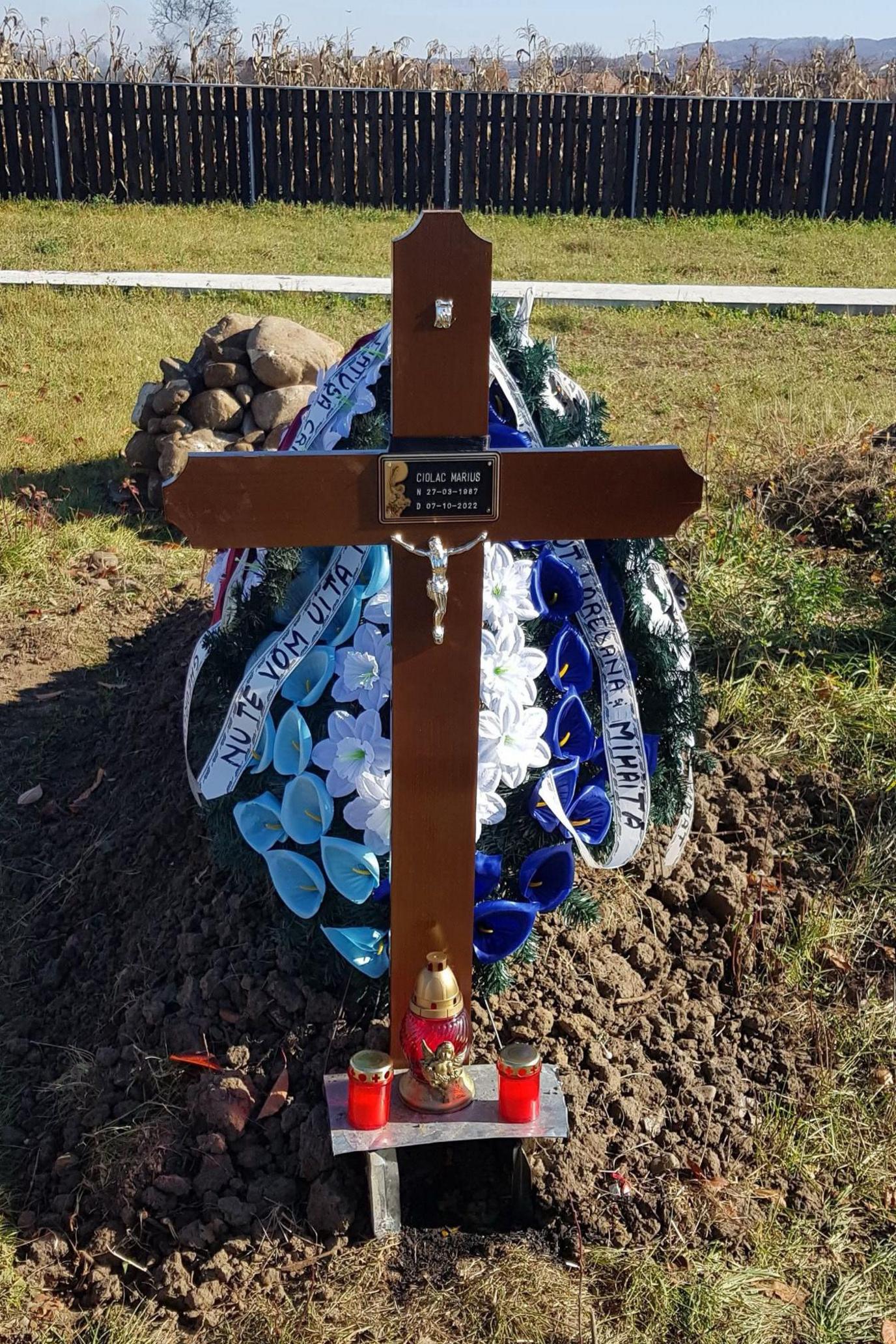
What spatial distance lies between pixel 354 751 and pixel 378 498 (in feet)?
2.37

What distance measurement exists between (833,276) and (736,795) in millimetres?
10277

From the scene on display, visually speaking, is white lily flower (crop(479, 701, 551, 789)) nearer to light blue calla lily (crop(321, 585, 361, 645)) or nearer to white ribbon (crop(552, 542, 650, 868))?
white ribbon (crop(552, 542, 650, 868))

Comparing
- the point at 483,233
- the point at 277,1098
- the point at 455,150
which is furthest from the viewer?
the point at 455,150

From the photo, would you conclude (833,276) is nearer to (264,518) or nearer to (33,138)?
(33,138)

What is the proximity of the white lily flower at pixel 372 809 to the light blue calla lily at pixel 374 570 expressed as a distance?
48 centimetres

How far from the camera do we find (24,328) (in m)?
9.12

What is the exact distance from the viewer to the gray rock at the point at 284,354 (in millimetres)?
6602

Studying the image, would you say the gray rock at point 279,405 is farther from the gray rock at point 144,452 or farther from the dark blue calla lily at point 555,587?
the dark blue calla lily at point 555,587

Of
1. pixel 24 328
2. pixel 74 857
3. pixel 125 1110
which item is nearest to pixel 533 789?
pixel 125 1110

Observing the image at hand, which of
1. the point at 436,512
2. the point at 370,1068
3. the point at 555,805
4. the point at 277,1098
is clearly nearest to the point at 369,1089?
the point at 370,1068

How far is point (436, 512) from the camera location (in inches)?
89.6

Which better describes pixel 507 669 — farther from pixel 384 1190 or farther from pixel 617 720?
pixel 384 1190

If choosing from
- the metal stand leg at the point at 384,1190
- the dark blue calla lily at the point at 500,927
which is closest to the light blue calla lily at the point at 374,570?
the dark blue calla lily at the point at 500,927

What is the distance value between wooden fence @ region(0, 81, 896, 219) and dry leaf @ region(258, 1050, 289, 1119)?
14.4 m
